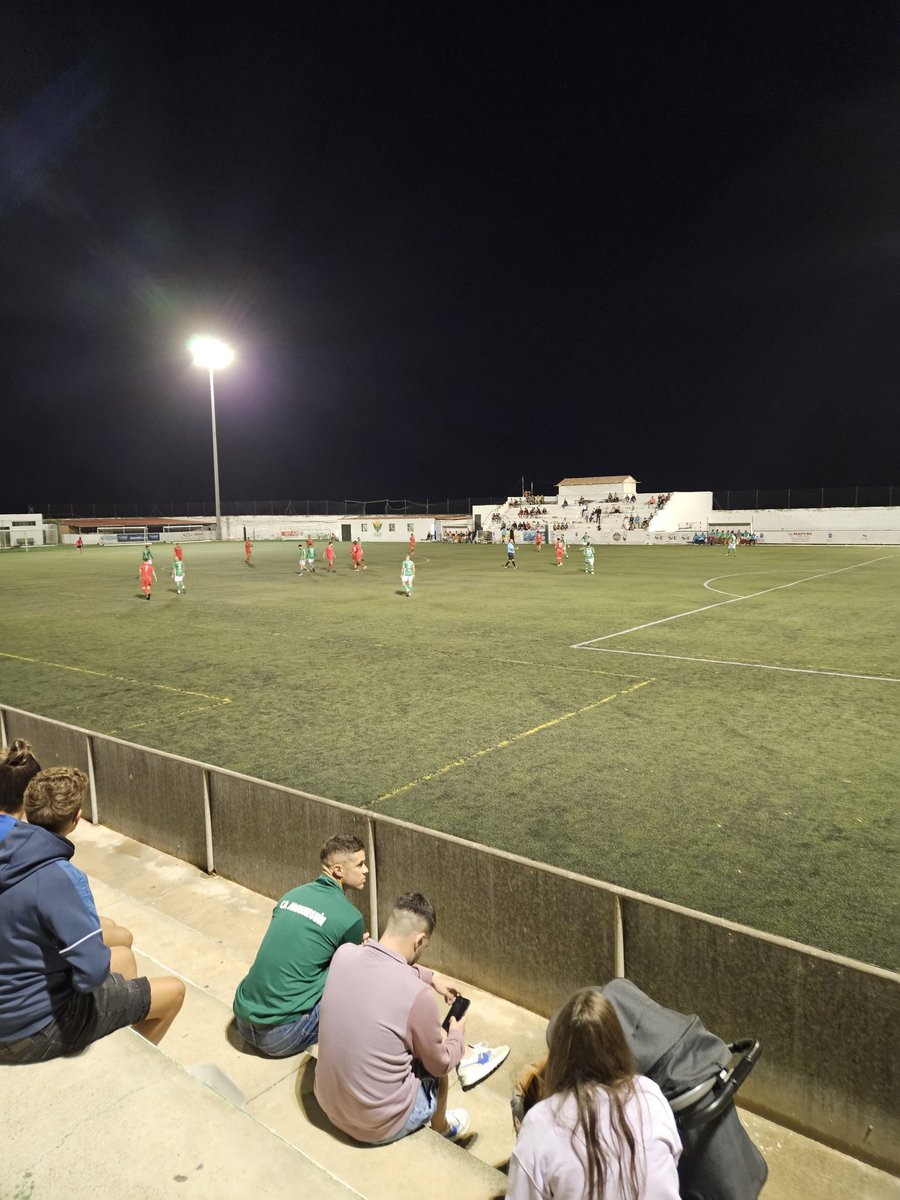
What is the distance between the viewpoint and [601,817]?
23.7 ft

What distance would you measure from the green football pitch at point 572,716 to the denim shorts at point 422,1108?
2.87 meters

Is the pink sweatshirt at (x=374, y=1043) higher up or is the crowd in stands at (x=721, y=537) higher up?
the pink sweatshirt at (x=374, y=1043)

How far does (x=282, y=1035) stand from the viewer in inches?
151

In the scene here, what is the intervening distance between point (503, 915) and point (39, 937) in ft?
8.56

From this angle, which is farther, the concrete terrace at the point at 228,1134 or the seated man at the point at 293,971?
the seated man at the point at 293,971

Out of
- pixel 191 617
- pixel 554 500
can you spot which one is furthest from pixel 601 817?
pixel 554 500

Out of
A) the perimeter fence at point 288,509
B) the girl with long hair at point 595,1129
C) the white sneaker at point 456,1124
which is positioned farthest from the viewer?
the perimeter fence at point 288,509

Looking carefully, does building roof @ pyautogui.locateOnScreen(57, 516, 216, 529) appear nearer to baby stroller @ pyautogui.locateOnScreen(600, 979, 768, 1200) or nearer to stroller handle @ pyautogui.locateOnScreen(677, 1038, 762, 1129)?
baby stroller @ pyautogui.locateOnScreen(600, 979, 768, 1200)

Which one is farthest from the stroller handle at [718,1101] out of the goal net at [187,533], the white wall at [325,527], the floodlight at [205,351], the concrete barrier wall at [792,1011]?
the goal net at [187,533]

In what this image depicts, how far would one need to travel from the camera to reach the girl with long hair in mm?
2250

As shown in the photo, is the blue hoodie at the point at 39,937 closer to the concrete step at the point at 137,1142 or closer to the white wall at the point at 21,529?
the concrete step at the point at 137,1142

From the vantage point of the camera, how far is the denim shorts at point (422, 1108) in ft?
10.7

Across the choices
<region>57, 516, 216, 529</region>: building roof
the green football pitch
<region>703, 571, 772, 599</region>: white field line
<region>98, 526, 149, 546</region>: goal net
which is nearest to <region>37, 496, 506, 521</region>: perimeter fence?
<region>57, 516, 216, 529</region>: building roof

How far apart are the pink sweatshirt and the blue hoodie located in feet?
3.71
